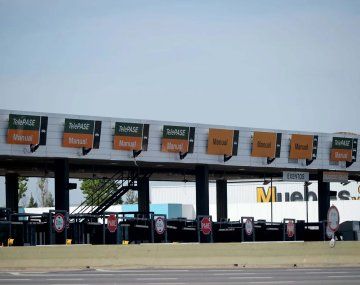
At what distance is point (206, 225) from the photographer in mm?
45062

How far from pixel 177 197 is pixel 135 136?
51354 mm

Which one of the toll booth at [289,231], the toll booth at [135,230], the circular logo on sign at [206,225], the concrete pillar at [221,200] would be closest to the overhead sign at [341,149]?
the toll booth at [289,231]

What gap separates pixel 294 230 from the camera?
5034 centimetres

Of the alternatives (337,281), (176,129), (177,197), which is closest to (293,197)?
(177,197)

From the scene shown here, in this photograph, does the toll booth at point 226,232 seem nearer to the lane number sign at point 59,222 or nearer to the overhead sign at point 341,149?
the overhead sign at point 341,149

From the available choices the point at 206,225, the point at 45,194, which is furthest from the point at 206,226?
the point at 45,194

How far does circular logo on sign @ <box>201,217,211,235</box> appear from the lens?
4494 cm

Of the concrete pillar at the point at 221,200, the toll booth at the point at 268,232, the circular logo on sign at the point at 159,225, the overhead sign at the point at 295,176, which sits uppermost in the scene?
the overhead sign at the point at 295,176

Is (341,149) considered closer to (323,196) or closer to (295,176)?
(323,196)

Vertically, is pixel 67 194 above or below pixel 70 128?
below

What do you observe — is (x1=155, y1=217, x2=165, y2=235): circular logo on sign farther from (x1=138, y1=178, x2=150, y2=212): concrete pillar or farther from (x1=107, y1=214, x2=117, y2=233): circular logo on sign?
(x1=138, y1=178, x2=150, y2=212): concrete pillar

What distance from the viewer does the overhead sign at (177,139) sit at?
45.4 meters

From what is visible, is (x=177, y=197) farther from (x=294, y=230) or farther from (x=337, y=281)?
Answer: (x=337, y=281)

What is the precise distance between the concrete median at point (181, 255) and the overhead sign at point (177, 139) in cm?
1272
